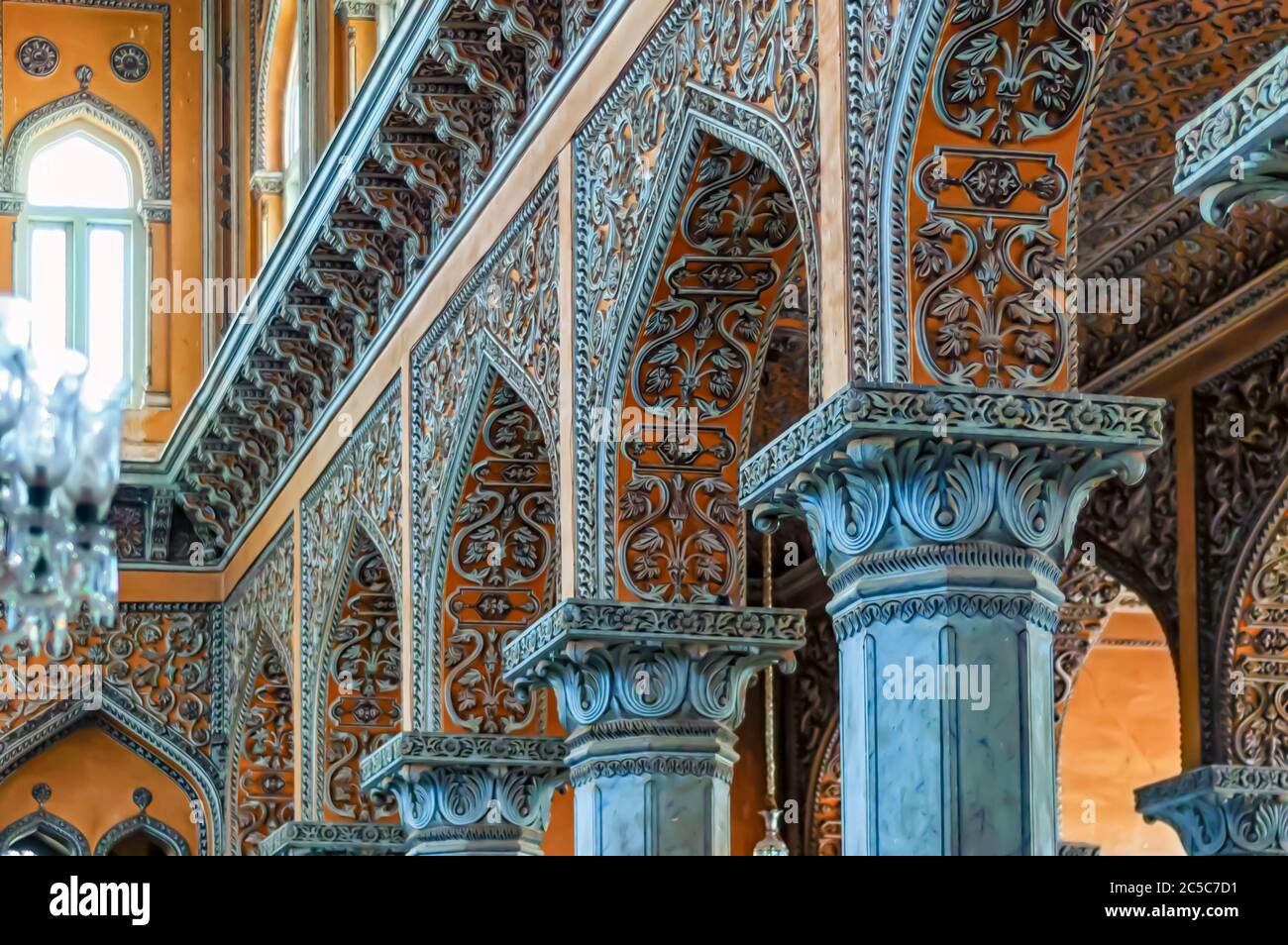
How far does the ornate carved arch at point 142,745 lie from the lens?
53.0 ft

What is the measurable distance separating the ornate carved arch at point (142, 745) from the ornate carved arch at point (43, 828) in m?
0.25

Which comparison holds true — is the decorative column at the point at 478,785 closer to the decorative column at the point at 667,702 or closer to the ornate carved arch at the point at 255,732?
the decorative column at the point at 667,702

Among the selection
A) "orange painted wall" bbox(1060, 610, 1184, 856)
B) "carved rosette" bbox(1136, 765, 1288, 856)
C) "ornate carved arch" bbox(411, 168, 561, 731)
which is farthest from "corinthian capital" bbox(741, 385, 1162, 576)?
"orange painted wall" bbox(1060, 610, 1184, 856)

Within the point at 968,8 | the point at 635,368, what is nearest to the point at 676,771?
the point at 635,368

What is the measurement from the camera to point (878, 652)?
19.8 ft

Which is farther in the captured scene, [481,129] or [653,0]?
[481,129]

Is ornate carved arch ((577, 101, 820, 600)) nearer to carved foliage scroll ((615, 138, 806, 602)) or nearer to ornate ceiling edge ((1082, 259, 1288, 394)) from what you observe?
carved foliage scroll ((615, 138, 806, 602))

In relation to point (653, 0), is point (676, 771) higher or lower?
lower

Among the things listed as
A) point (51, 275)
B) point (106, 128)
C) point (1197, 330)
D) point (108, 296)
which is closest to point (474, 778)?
point (1197, 330)

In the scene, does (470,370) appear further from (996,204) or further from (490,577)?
(996,204)

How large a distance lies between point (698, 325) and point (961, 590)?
2373mm

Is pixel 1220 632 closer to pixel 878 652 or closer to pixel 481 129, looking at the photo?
pixel 481 129
